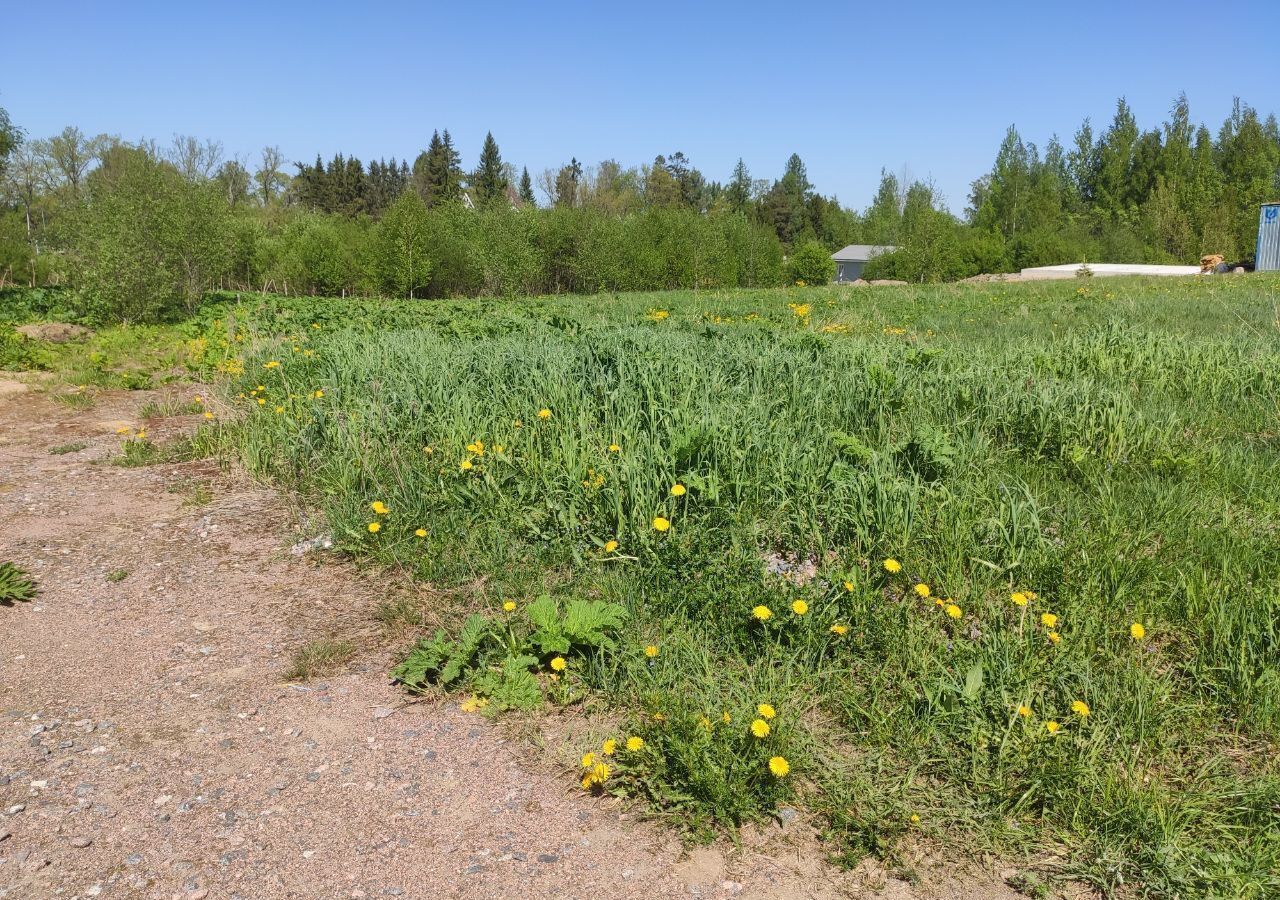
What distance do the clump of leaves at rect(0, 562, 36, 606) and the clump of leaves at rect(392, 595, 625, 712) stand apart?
7.09ft

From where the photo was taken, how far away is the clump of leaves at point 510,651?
10.6ft

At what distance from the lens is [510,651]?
336cm

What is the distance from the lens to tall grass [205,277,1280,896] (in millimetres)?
2635

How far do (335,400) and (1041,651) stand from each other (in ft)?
15.9

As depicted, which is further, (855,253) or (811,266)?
(855,253)

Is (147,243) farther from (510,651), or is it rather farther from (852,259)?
(852,259)

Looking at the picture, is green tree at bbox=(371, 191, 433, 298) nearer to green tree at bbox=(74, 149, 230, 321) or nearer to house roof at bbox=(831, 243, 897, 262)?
green tree at bbox=(74, 149, 230, 321)

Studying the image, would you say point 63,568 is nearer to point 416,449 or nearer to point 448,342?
point 416,449

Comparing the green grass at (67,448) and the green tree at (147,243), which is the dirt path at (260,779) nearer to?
the green grass at (67,448)

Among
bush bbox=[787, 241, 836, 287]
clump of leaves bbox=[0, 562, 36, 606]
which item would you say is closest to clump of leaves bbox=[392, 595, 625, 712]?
clump of leaves bbox=[0, 562, 36, 606]

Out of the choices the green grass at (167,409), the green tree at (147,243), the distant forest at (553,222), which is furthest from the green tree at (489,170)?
the green grass at (167,409)

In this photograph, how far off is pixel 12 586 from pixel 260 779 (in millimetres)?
2318

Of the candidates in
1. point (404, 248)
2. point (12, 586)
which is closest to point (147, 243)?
point (12, 586)

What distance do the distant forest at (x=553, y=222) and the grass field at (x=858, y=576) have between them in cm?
1389
